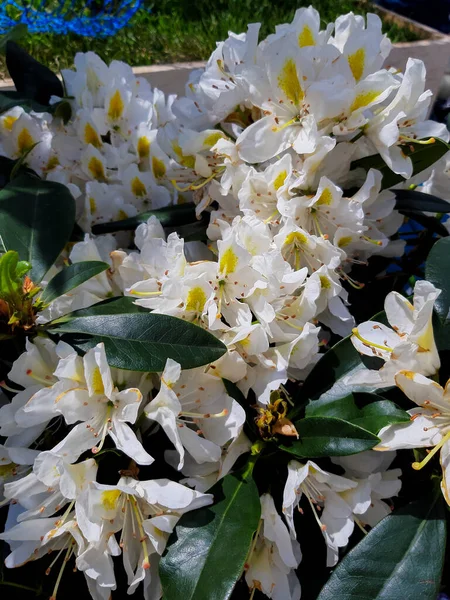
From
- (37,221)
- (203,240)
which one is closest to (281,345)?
(203,240)

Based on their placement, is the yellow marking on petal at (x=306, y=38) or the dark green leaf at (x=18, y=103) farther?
the dark green leaf at (x=18, y=103)

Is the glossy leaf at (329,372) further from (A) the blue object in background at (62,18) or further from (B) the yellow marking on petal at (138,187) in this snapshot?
(A) the blue object in background at (62,18)

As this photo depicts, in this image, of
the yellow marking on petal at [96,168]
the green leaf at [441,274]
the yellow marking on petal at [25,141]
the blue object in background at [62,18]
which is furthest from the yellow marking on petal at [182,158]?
the blue object in background at [62,18]

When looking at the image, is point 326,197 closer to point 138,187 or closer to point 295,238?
point 295,238

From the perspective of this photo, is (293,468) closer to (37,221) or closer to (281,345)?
(281,345)

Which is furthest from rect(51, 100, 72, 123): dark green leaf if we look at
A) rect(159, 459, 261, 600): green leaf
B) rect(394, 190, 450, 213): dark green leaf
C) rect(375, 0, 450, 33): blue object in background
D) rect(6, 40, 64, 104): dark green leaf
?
rect(375, 0, 450, 33): blue object in background

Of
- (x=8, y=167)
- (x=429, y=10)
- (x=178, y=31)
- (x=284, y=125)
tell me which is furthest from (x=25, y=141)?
(x=429, y=10)
